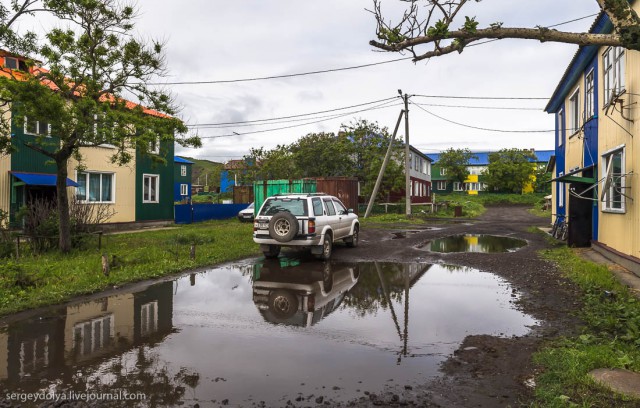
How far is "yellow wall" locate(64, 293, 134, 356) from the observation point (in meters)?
5.65

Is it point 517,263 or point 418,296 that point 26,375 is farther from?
point 517,263

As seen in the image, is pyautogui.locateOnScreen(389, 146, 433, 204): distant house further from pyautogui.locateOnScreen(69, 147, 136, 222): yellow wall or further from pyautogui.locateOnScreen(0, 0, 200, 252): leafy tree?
pyautogui.locateOnScreen(0, 0, 200, 252): leafy tree

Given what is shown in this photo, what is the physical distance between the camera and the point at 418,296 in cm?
793

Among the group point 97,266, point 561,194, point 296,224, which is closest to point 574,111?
point 561,194

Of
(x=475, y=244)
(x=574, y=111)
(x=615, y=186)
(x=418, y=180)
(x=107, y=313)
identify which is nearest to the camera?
(x=107, y=313)

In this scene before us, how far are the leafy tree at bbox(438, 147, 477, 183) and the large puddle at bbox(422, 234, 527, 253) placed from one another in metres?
44.3

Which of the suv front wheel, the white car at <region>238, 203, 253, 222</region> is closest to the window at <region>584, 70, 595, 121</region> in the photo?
the suv front wheel

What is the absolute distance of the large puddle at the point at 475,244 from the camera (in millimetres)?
14523

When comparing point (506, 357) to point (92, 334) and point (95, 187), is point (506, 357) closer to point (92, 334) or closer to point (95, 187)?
point (92, 334)

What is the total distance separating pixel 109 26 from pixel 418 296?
11.1 meters

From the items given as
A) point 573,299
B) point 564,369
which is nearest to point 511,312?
point 573,299

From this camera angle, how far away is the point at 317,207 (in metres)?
12.2

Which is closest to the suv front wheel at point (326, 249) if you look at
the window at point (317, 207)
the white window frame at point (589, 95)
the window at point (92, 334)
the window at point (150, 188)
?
the window at point (317, 207)

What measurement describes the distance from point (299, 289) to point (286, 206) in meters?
3.77
